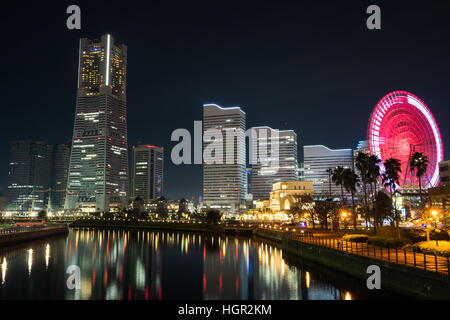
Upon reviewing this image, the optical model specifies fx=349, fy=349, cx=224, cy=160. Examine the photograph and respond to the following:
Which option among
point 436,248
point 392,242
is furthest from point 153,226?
point 436,248

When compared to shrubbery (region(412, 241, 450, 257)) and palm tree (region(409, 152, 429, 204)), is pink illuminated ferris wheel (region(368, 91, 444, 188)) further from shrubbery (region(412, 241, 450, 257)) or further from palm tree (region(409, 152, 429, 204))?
shrubbery (region(412, 241, 450, 257))

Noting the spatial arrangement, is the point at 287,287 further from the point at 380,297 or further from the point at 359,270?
the point at 380,297

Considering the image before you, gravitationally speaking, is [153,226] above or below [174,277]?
below

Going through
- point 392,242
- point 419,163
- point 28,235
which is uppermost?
point 419,163

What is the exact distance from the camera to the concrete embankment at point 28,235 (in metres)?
74.5

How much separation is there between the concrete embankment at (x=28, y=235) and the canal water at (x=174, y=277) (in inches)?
307

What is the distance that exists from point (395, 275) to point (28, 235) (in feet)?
288

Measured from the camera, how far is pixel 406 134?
83.3m

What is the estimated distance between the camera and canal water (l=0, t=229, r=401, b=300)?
34.6 metres

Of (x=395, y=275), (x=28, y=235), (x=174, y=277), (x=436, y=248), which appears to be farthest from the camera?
(x=28, y=235)

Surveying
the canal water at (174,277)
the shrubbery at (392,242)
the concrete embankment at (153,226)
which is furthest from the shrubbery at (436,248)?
the concrete embankment at (153,226)

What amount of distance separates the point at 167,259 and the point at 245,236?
49.3 metres

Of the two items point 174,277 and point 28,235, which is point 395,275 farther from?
point 28,235

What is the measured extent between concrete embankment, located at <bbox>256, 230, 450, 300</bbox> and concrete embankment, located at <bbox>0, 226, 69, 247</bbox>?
64.7 metres
